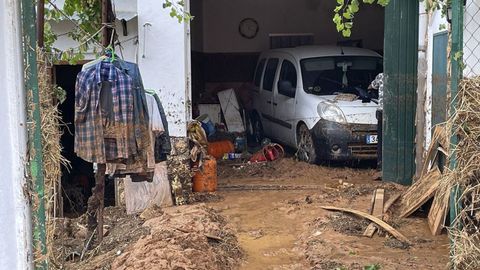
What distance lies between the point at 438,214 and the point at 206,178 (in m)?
3.50

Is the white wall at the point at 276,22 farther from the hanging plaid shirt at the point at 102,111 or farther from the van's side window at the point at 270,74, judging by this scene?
the hanging plaid shirt at the point at 102,111

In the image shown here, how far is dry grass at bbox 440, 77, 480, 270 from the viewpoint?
4.31 m

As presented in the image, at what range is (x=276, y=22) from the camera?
15.0 meters

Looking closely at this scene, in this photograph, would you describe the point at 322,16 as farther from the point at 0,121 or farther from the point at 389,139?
the point at 0,121

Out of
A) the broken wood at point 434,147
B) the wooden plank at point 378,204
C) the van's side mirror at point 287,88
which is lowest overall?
the wooden plank at point 378,204

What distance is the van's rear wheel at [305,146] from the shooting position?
32.1 ft

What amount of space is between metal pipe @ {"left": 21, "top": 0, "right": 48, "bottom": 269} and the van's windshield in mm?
7667

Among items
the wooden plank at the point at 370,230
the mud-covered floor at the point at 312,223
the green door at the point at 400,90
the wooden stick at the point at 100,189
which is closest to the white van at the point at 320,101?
the mud-covered floor at the point at 312,223

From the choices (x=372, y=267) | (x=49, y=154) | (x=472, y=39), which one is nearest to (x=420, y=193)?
(x=372, y=267)

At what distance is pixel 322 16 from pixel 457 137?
11.0 meters

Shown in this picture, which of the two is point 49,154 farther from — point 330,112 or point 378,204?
point 330,112

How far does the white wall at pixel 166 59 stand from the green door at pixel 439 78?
3.24 m

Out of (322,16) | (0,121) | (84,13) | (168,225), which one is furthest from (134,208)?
(322,16)

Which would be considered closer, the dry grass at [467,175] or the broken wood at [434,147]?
the dry grass at [467,175]
